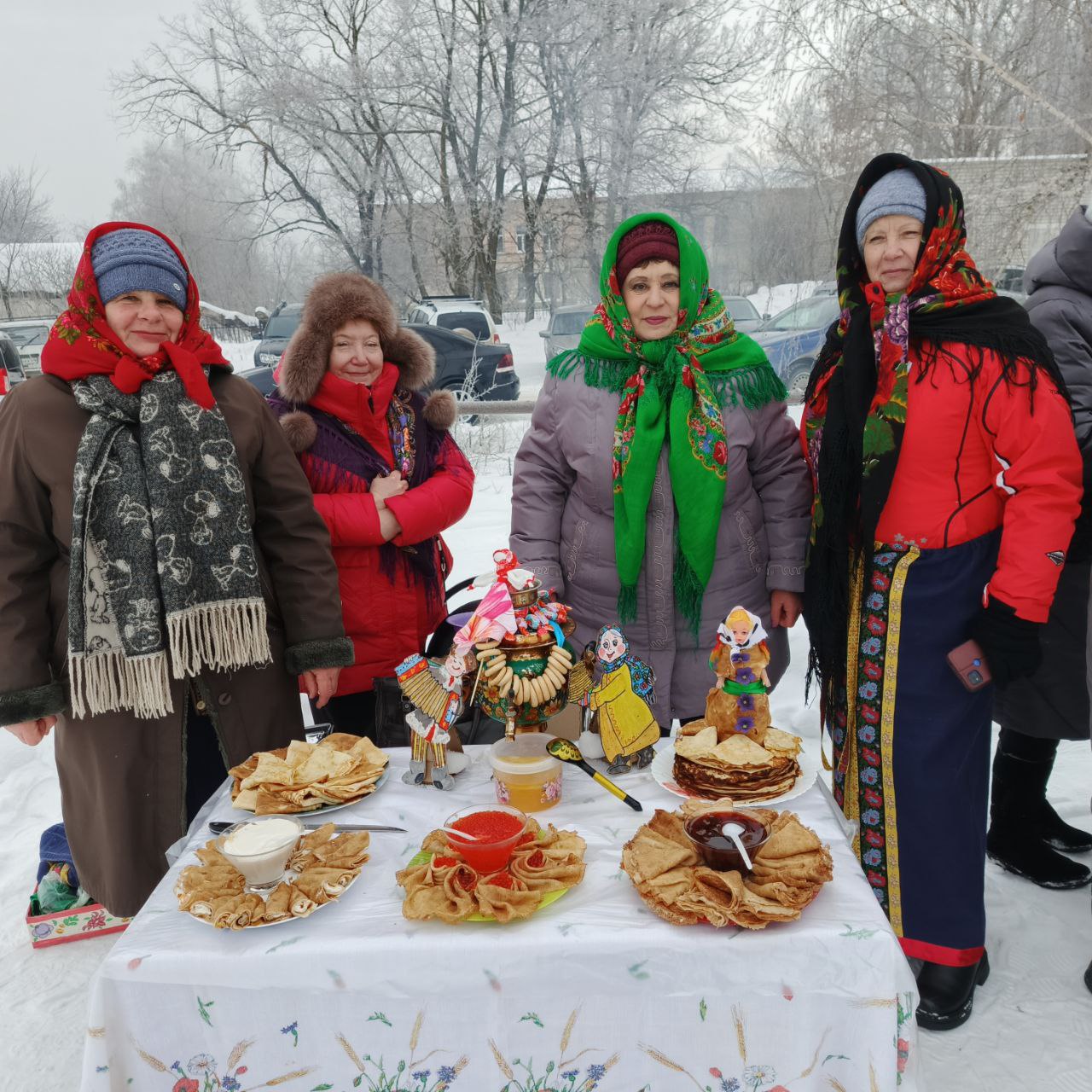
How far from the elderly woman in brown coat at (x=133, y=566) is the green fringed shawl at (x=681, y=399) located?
0.87 meters

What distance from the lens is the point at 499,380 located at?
10.4 meters

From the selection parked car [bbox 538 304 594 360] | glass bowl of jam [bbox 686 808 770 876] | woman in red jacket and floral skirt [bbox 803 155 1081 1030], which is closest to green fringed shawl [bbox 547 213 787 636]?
woman in red jacket and floral skirt [bbox 803 155 1081 1030]

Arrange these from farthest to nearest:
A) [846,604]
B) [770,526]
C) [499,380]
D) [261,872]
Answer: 1. [499,380]
2. [770,526]
3. [846,604]
4. [261,872]

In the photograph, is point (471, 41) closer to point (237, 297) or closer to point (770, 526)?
point (770, 526)

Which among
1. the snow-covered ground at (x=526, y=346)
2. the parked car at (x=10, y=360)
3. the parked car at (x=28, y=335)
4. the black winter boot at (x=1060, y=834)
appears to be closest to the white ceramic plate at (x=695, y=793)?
the black winter boot at (x=1060, y=834)

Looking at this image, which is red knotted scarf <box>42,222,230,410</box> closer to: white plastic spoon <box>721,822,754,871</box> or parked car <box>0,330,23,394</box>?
white plastic spoon <box>721,822,754,871</box>

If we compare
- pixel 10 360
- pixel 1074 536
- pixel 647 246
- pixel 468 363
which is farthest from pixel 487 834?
pixel 10 360

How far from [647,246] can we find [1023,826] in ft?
7.00

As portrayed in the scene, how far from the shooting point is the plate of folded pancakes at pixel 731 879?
1136 mm

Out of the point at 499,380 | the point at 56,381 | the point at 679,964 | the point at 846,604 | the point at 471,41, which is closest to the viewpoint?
the point at 679,964

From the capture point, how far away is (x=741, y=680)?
4.88 feet

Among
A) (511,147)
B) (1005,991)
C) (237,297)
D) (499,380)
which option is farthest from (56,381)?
(237,297)

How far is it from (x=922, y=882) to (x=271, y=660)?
5.59ft

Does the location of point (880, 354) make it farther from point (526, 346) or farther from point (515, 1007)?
point (526, 346)
